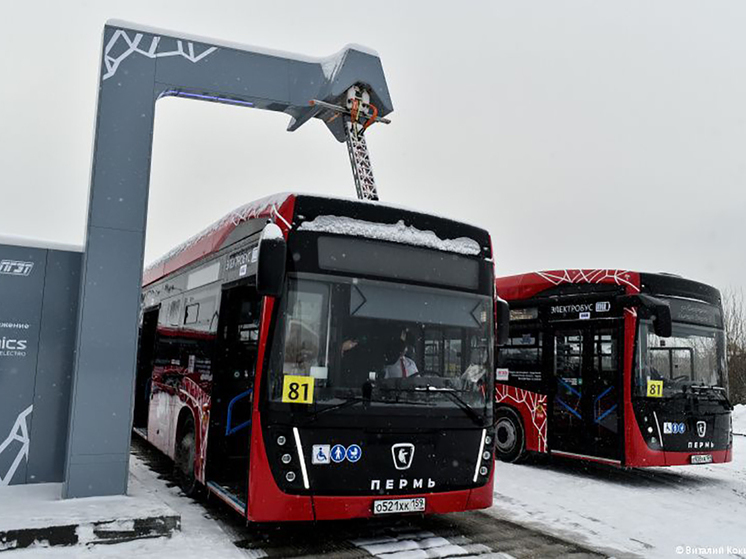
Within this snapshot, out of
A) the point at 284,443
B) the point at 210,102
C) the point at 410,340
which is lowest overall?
the point at 284,443

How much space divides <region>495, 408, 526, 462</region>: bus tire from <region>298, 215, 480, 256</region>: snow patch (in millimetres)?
5545

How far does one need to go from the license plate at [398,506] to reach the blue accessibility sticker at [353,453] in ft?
1.36

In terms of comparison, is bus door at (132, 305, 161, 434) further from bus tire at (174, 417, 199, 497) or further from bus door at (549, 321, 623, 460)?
bus door at (549, 321, 623, 460)

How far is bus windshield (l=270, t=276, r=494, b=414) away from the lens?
5.69m

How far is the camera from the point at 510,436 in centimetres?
1147

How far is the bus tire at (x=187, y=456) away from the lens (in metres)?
7.61

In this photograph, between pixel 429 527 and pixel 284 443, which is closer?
pixel 284 443

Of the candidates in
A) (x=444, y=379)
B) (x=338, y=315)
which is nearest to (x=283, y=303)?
(x=338, y=315)

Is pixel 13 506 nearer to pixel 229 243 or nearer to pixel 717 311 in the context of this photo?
pixel 229 243

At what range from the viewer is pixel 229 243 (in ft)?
23.9

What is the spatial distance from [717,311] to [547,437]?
3231 millimetres

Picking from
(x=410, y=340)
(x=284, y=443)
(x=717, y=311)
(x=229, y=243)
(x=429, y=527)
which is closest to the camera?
(x=284, y=443)

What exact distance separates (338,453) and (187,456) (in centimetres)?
289

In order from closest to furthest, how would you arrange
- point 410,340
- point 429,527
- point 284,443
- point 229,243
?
point 284,443
point 410,340
point 429,527
point 229,243
